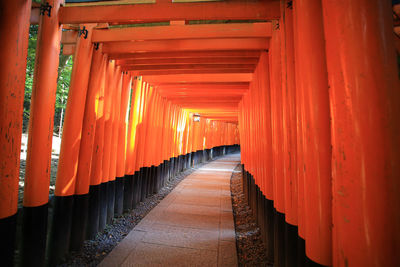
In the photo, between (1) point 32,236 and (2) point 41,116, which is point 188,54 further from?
(1) point 32,236

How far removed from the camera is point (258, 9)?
2430 millimetres

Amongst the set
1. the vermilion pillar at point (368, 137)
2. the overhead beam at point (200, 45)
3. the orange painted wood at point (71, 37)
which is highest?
the orange painted wood at point (71, 37)

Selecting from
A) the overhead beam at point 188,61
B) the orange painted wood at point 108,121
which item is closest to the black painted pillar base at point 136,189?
the orange painted wood at point 108,121

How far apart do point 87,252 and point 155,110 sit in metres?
4.52

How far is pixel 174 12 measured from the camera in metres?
2.55

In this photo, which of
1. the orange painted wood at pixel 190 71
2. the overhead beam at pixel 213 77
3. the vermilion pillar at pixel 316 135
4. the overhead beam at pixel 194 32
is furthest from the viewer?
the overhead beam at pixel 213 77

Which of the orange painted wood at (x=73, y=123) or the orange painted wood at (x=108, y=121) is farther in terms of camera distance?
the orange painted wood at (x=108, y=121)

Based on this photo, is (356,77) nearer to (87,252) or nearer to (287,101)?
(287,101)

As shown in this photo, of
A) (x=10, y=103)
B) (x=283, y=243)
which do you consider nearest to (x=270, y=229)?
(x=283, y=243)

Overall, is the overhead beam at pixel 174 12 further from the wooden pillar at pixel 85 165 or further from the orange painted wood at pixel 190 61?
the orange painted wood at pixel 190 61

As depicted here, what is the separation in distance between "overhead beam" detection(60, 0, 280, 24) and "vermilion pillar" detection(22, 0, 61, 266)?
393 millimetres

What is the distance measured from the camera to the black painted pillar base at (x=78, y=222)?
10.6 feet

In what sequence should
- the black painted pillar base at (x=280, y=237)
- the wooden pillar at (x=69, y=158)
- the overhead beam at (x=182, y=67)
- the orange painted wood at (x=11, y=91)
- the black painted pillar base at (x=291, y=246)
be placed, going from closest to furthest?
the orange painted wood at (x=11, y=91)
the black painted pillar base at (x=291, y=246)
the black painted pillar base at (x=280, y=237)
the wooden pillar at (x=69, y=158)
the overhead beam at (x=182, y=67)

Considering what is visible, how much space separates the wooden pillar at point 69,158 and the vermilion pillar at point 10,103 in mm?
1038
